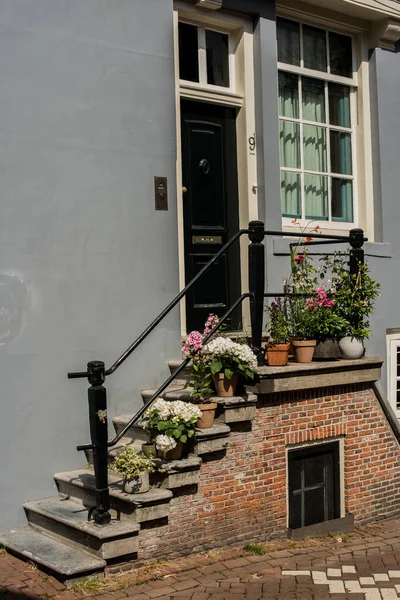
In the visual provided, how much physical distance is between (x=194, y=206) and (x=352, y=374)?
228cm

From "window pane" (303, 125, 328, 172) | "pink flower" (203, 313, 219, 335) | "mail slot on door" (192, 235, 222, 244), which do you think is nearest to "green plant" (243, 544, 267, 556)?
"pink flower" (203, 313, 219, 335)

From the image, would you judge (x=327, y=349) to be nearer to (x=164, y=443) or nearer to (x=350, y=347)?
(x=350, y=347)

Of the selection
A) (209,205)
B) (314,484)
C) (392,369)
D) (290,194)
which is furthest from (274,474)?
(290,194)

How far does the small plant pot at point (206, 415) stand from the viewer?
20.3 feet

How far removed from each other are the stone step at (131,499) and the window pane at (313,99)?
486 cm

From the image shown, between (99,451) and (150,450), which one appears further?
(150,450)

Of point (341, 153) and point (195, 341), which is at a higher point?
point (341, 153)

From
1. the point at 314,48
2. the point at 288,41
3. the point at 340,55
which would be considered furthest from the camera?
the point at 340,55

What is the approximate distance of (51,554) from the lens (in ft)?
18.4

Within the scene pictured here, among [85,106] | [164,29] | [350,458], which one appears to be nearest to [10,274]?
[85,106]

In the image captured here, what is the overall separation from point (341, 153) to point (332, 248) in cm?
126

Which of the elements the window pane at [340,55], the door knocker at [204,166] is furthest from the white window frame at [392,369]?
the window pane at [340,55]

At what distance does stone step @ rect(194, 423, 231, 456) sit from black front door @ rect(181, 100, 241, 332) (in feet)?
6.07

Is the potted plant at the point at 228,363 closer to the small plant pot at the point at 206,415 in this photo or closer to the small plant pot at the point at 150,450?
the small plant pot at the point at 206,415
